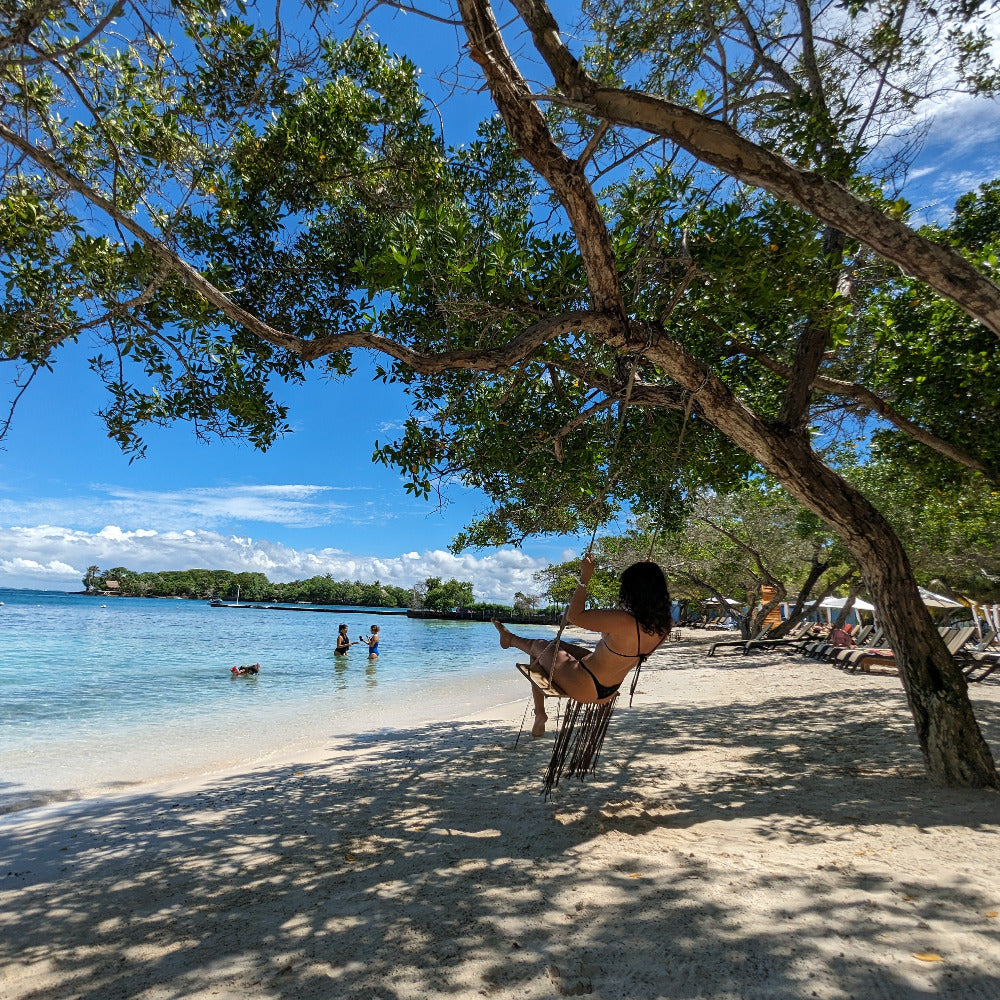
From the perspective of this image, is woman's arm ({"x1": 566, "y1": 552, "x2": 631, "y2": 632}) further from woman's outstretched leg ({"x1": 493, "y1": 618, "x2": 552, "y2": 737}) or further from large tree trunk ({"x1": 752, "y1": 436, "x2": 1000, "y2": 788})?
large tree trunk ({"x1": 752, "y1": 436, "x2": 1000, "y2": 788})

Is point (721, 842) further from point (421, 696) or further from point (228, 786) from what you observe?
point (421, 696)

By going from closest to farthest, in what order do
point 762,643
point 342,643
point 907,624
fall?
point 907,624 < point 762,643 < point 342,643

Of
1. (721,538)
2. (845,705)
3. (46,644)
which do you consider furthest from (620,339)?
(46,644)

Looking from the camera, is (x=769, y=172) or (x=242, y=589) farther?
(x=242, y=589)

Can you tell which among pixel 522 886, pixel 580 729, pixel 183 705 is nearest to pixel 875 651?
pixel 580 729

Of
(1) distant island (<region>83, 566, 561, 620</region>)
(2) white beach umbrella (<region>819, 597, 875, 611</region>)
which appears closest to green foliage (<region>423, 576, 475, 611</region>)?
(1) distant island (<region>83, 566, 561, 620</region>)

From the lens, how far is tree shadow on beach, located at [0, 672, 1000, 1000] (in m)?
2.18

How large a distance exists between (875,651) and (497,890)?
14.9m

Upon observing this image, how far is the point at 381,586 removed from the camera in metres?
116

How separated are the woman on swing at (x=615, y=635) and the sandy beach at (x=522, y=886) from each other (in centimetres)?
87

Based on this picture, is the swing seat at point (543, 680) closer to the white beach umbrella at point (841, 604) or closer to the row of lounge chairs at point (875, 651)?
the row of lounge chairs at point (875, 651)

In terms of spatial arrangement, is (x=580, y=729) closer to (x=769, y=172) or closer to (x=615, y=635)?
(x=615, y=635)

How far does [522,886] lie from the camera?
294 cm

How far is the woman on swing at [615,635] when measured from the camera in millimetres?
3803
